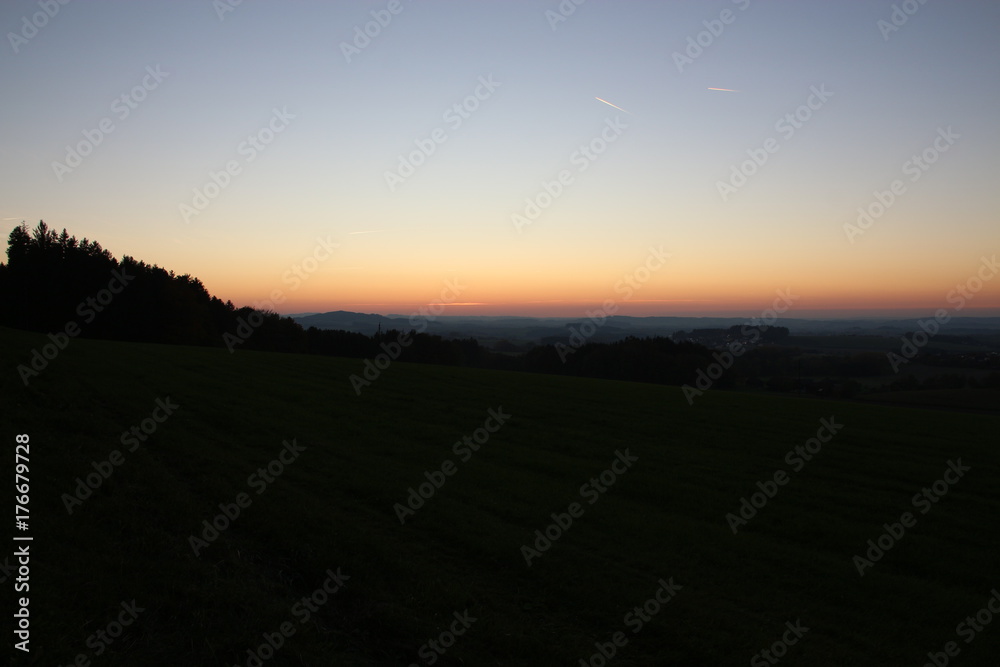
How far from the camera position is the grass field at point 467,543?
5.48 metres

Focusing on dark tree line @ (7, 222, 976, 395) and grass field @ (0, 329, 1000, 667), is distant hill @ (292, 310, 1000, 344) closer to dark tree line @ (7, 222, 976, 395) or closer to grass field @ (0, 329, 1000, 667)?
dark tree line @ (7, 222, 976, 395)

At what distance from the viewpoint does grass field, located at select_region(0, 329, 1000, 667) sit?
548cm

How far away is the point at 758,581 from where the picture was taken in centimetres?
834

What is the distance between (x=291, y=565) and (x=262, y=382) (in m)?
17.8

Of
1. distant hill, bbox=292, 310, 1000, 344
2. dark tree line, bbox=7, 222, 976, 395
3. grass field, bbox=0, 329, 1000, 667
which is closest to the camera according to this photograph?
grass field, bbox=0, 329, 1000, 667

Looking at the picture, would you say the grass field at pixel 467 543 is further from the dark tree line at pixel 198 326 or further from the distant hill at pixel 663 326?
the distant hill at pixel 663 326

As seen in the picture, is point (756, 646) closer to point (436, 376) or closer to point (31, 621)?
point (31, 621)

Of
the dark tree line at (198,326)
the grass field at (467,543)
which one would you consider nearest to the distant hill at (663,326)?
the dark tree line at (198,326)

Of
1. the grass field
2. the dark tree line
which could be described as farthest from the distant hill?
the grass field

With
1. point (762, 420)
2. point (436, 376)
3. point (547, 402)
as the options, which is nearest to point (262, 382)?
point (436, 376)

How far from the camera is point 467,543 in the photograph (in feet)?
27.5

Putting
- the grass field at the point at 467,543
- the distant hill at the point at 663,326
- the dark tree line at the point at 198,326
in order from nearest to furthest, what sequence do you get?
the grass field at the point at 467,543, the dark tree line at the point at 198,326, the distant hill at the point at 663,326

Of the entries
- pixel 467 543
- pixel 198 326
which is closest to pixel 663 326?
pixel 198 326

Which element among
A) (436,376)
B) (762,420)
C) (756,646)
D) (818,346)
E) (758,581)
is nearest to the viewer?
(756,646)
